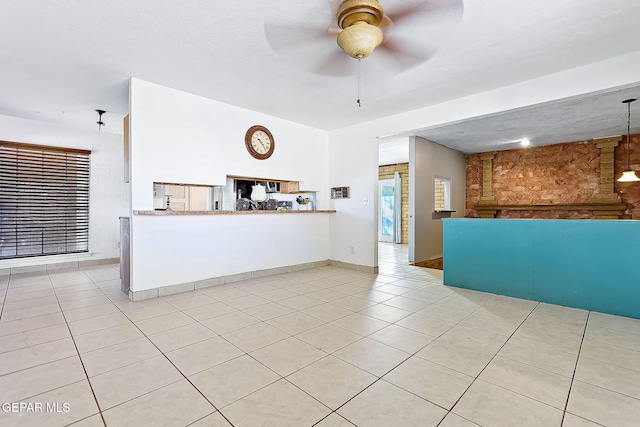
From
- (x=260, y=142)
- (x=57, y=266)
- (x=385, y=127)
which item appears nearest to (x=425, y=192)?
(x=385, y=127)

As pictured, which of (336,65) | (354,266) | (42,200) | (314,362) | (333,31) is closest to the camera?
(314,362)

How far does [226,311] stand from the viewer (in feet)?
10.2

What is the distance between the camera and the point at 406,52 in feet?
9.41

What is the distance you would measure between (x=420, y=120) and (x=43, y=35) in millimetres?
4417

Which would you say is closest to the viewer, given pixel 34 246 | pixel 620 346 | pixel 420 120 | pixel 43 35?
pixel 620 346

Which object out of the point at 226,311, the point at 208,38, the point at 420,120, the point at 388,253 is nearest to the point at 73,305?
the point at 226,311

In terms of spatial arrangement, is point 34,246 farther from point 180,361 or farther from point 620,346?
point 620,346

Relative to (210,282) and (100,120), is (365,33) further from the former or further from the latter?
(100,120)

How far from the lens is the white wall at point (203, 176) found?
3574 millimetres

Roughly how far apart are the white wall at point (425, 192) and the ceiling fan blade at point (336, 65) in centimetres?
347

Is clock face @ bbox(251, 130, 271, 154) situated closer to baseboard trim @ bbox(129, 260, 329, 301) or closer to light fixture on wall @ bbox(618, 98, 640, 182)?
baseboard trim @ bbox(129, 260, 329, 301)

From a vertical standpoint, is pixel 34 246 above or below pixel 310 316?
above

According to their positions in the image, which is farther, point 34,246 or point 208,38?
point 34,246

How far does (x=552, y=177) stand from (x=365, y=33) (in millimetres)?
7732
